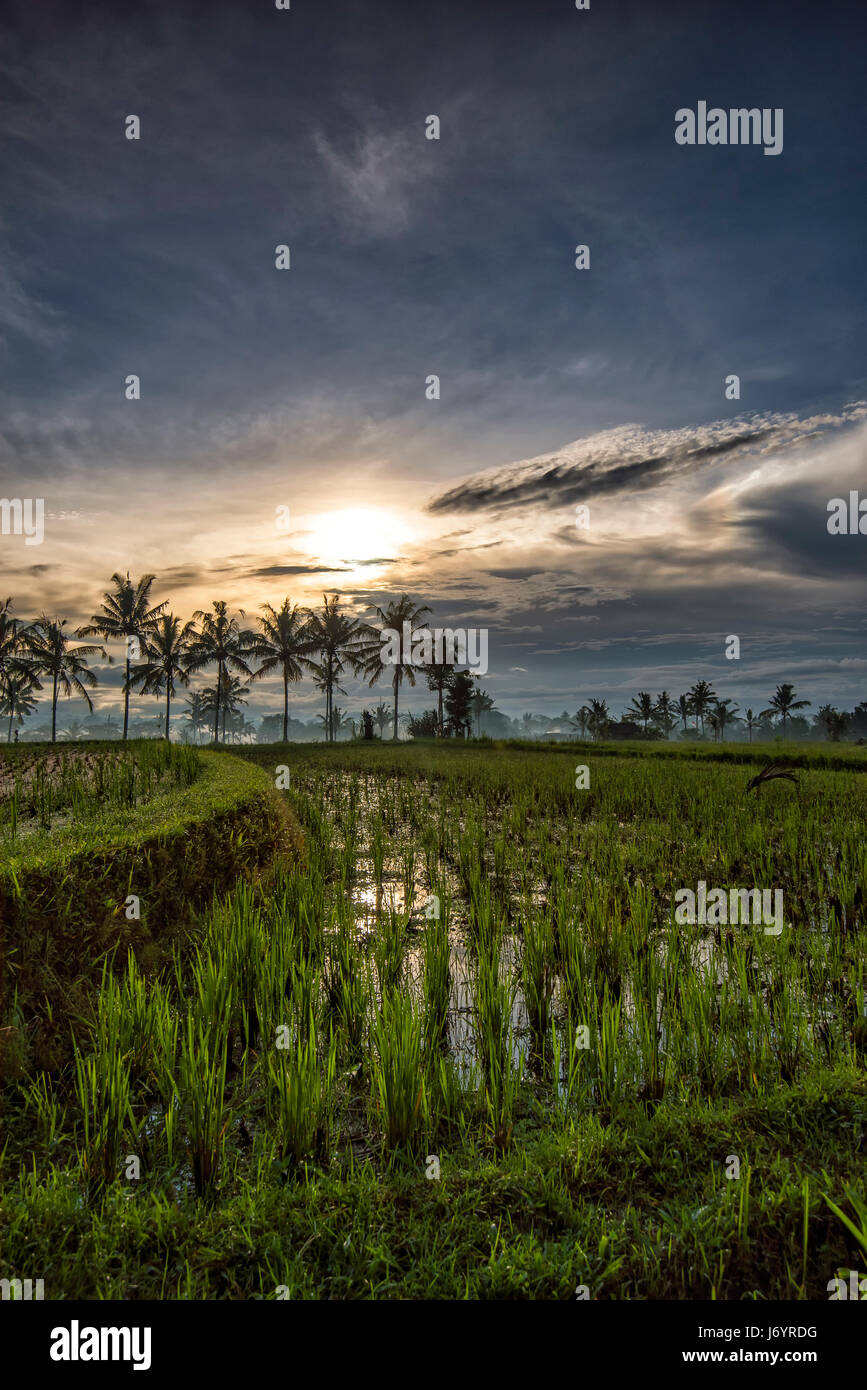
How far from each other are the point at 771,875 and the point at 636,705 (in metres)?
74.3

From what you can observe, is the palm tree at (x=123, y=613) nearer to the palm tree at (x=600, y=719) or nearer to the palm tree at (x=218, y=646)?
the palm tree at (x=218, y=646)

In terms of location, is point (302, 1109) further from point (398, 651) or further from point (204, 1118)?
point (398, 651)

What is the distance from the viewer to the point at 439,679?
47.0 meters

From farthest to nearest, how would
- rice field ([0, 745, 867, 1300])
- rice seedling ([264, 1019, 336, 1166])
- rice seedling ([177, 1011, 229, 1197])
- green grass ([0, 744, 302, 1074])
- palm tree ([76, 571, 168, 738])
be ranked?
palm tree ([76, 571, 168, 738]) < green grass ([0, 744, 302, 1074]) < rice seedling ([264, 1019, 336, 1166]) < rice seedling ([177, 1011, 229, 1197]) < rice field ([0, 745, 867, 1300])

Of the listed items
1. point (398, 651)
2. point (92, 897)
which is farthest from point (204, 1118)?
point (398, 651)

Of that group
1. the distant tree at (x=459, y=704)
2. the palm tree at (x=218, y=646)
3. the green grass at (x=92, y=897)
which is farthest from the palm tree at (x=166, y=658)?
the green grass at (x=92, y=897)

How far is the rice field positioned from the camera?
6.48ft

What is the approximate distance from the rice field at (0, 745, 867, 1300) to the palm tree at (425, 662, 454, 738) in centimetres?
4141

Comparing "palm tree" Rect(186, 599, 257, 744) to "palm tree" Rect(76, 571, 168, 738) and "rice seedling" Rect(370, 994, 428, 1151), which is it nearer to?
"palm tree" Rect(76, 571, 168, 738)

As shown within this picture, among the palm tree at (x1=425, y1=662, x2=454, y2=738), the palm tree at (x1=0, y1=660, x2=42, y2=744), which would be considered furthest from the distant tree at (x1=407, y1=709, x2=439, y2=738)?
the palm tree at (x1=0, y1=660, x2=42, y2=744)

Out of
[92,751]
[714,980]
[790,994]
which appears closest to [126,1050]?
[714,980]

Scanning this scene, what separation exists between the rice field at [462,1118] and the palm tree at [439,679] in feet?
136
